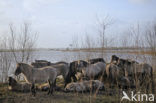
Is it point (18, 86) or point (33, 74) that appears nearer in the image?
point (33, 74)

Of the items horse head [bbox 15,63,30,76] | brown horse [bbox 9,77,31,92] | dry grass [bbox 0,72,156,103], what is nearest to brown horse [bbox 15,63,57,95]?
horse head [bbox 15,63,30,76]

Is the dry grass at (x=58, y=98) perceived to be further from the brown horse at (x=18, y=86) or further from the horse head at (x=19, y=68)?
the horse head at (x=19, y=68)

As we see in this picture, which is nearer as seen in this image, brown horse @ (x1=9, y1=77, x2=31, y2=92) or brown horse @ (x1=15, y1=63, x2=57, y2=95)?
brown horse @ (x1=15, y1=63, x2=57, y2=95)

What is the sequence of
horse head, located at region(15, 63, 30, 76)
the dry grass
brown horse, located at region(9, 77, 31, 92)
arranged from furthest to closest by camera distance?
brown horse, located at region(9, 77, 31, 92) → horse head, located at region(15, 63, 30, 76) → the dry grass

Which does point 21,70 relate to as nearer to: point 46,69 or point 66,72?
point 46,69

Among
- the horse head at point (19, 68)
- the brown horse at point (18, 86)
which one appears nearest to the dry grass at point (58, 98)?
the brown horse at point (18, 86)

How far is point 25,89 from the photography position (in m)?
7.55

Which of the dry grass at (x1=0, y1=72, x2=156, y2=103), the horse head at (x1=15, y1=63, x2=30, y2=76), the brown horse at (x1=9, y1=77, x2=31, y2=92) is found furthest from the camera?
the brown horse at (x1=9, y1=77, x2=31, y2=92)

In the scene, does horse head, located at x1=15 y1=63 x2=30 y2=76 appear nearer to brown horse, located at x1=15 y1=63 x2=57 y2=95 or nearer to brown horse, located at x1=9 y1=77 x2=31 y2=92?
brown horse, located at x1=15 y1=63 x2=57 y2=95

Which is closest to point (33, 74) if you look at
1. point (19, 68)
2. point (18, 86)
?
point (19, 68)

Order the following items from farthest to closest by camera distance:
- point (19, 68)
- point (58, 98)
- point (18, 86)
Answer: point (18, 86) → point (19, 68) → point (58, 98)

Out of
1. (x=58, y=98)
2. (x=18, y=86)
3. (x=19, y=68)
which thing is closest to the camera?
(x=58, y=98)

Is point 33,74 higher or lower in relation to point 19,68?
lower

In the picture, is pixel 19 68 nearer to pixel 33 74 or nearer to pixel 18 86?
pixel 33 74
